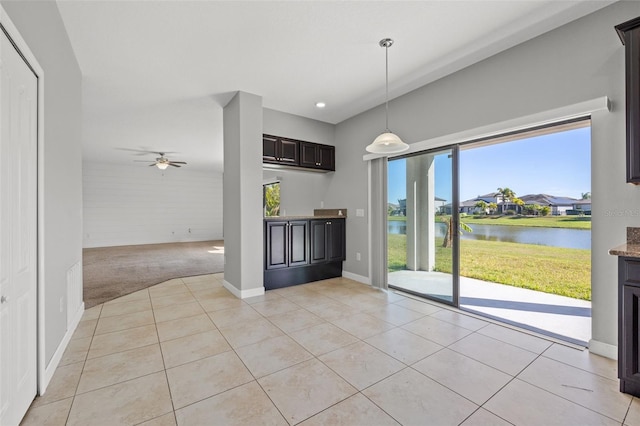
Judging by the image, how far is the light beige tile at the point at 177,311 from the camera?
10.1 feet

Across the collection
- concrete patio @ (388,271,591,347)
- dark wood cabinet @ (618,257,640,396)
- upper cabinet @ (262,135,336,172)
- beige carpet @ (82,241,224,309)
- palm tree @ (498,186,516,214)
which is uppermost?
upper cabinet @ (262,135,336,172)

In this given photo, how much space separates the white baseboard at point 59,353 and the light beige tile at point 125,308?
26 cm

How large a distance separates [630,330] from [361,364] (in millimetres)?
1727

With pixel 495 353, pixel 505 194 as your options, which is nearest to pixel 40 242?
pixel 495 353

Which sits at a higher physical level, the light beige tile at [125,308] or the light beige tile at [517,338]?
the light beige tile at [125,308]

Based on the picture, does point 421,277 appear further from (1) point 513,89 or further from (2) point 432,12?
(2) point 432,12

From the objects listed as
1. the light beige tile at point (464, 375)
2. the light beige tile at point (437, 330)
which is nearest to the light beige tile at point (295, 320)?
the light beige tile at point (437, 330)

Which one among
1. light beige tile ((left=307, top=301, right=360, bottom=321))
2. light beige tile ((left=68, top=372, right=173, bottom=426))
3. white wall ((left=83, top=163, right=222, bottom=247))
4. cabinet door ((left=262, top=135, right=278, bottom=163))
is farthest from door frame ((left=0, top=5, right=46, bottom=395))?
white wall ((left=83, top=163, right=222, bottom=247))

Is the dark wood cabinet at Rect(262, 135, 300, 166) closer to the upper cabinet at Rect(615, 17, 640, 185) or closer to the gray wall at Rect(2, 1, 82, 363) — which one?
the gray wall at Rect(2, 1, 82, 363)

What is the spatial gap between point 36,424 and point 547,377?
316cm

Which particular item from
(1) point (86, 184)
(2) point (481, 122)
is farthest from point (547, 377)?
(1) point (86, 184)

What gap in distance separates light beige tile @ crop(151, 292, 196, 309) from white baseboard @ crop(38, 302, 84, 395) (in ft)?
2.43

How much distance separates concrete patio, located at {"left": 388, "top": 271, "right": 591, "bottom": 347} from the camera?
109 inches

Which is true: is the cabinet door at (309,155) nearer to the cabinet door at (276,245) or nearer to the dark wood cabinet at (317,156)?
the dark wood cabinet at (317,156)
